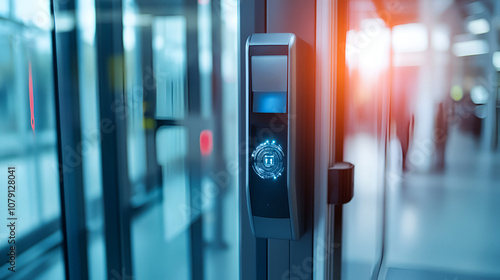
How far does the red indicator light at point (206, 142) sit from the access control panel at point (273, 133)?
0.61 metres

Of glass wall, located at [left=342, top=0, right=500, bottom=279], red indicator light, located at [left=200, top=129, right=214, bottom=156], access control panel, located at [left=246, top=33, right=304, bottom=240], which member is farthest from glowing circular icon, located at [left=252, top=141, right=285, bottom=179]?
red indicator light, located at [left=200, top=129, right=214, bottom=156]

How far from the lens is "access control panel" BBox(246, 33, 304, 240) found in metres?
1.01

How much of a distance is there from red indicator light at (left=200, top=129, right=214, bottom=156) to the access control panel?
61 centimetres

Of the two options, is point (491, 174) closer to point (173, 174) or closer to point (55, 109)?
point (173, 174)

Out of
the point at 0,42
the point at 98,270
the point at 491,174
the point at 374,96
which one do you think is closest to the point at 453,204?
the point at 491,174

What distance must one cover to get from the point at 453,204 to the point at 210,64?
3398mm

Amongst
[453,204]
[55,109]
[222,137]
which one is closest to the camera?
[222,137]

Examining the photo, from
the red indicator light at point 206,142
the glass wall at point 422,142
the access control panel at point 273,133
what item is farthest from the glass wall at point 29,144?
the glass wall at point 422,142

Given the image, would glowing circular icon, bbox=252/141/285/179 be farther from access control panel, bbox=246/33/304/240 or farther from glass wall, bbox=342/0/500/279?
glass wall, bbox=342/0/500/279

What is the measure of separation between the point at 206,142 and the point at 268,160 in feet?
2.20

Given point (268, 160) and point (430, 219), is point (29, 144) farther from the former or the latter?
point (430, 219)

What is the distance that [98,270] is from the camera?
1.86 metres

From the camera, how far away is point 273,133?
3.43 feet

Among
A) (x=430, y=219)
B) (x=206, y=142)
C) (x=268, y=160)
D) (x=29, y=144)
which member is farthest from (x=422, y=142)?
(x=29, y=144)
